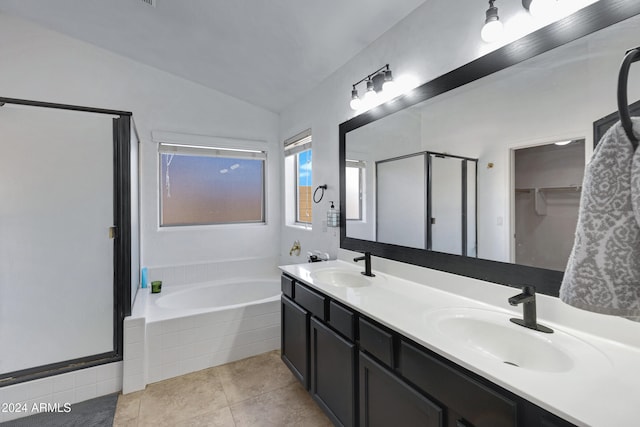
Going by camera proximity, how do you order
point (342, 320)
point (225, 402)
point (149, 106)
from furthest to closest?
1. point (149, 106)
2. point (225, 402)
3. point (342, 320)

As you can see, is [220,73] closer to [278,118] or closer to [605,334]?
[278,118]

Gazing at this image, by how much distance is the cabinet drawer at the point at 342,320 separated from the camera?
141 cm

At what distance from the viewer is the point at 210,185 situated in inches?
138

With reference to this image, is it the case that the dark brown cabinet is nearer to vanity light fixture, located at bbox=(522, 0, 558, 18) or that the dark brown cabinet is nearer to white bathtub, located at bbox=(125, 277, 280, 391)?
white bathtub, located at bbox=(125, 277, 280, 391)

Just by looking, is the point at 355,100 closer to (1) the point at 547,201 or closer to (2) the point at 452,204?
(2) the point at 452,204

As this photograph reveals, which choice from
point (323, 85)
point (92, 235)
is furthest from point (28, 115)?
point (323, 85)

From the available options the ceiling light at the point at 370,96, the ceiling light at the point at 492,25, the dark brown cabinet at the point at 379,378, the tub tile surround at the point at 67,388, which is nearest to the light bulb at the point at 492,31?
the ceiling light at the point at 492,25

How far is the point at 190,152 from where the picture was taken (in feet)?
10.7

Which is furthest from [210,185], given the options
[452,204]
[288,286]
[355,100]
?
[452,204]

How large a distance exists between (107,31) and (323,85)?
192 centimetres

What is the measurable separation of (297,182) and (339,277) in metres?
1.78

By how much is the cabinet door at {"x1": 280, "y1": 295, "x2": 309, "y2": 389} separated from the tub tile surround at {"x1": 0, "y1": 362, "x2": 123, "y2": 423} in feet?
4.10

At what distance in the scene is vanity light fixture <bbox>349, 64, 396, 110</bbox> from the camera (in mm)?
1866

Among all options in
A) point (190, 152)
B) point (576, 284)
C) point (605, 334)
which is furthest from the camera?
point (190, 152)
